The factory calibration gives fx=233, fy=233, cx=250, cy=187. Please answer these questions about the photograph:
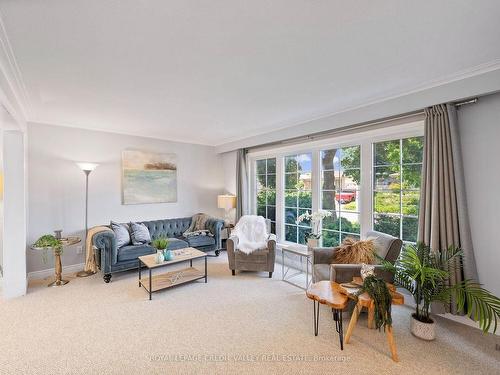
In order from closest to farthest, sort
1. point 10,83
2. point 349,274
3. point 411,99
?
point 10,83 → point 349,274 → point 411,99

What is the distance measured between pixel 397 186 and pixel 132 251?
158 inches

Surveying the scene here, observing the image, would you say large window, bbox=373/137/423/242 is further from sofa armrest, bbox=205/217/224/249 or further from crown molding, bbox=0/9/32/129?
crown molding, bbox=0/9/32/129

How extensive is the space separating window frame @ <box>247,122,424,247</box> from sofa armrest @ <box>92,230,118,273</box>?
113 inches

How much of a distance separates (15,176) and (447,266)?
522 centimetres

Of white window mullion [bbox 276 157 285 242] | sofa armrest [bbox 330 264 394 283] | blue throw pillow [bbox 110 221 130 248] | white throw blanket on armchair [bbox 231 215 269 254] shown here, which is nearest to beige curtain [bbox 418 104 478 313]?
sofa armrest [bbox 330 264 394 283]

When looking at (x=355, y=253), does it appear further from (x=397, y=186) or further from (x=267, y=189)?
(x=267, y=189)

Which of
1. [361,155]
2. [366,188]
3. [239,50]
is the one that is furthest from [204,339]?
[361,155]

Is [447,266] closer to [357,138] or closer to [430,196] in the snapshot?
[430,196]

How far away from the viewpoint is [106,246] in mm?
3451

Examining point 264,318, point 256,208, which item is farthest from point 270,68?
point 256,208

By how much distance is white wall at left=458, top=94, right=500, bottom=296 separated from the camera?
2.31 metres

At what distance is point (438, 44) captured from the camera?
72.2 inches

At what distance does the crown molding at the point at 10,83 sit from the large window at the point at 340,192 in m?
3.82

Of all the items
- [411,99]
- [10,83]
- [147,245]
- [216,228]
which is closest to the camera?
[10,83]
